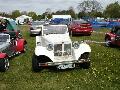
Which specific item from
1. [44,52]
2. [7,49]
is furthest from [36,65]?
[7,49]

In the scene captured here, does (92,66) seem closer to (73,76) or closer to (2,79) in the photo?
(73,76)

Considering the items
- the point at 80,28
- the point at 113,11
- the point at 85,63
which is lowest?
the point at 113,11

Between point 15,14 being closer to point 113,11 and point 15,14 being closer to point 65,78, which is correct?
point 113,11

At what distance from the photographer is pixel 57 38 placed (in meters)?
13.3

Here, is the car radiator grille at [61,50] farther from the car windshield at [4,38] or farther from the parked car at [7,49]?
the car windshield at [4,38]

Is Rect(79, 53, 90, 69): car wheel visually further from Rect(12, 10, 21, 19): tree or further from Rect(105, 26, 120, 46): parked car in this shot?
Rect(12, 10, 21, 19): tree

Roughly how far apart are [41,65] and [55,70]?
0.97 meters

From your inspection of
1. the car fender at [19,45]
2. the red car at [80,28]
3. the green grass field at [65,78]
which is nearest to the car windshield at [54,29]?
the green grass field at [65,78]

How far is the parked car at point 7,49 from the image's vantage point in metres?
12.8

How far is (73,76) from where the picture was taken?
11867mm

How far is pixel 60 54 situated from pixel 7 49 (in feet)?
10.9

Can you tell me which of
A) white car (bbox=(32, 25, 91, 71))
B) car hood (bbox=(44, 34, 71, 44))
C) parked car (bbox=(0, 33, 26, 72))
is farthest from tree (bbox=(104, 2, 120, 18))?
white car (bbox=(32, 25, 91, 71))

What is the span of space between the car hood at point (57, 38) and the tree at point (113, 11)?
8803 cm

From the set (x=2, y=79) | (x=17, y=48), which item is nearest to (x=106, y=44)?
(x=17, y=48)
